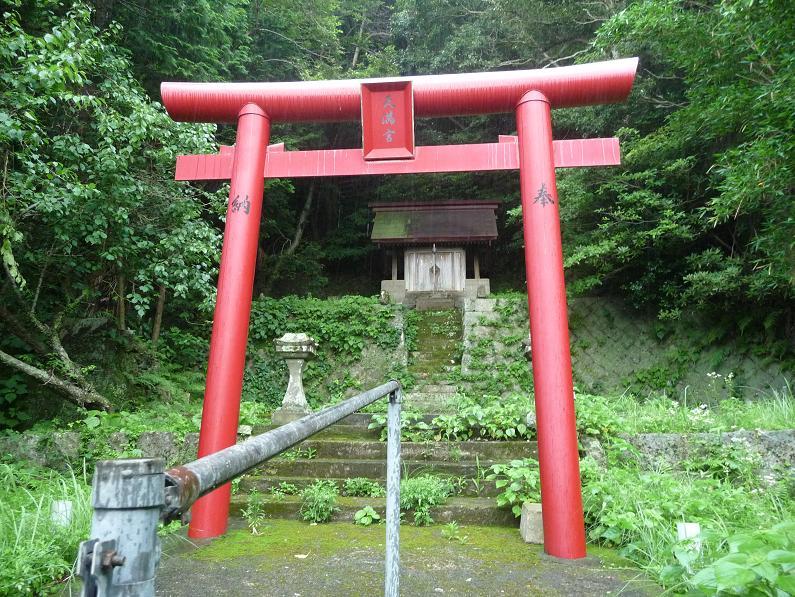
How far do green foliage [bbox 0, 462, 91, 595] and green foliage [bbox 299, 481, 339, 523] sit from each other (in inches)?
54.6

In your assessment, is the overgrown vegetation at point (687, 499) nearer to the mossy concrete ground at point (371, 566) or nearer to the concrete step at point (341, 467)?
the mossy concrete ground at point (371, 566)

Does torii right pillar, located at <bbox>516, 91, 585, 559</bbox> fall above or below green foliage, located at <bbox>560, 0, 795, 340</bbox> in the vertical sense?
below

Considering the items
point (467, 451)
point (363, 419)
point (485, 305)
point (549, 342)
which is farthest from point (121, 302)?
point (485, 305)

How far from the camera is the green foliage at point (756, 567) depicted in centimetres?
157

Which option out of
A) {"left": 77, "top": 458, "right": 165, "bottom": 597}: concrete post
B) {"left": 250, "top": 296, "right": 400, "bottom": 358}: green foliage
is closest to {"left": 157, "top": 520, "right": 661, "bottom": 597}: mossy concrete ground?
{"left": 77, "top": 458, "right": 165, "bottom": 597}: concrete post

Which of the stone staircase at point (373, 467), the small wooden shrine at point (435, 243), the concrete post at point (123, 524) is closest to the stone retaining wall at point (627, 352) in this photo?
the small wooden shrine at point (435, 243)

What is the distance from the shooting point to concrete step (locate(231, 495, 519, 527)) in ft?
12.1

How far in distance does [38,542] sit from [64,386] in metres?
3.61

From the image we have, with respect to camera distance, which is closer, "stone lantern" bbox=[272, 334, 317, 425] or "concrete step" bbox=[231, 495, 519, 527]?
"concrete step" bbox=[231, 495, 519, 527]

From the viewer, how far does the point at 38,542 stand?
2.63 metres

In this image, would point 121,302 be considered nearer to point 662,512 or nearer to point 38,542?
point 38,542

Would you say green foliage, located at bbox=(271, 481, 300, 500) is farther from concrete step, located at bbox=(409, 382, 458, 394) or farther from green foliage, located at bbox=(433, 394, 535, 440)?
concrete step, located at bbox=(409, 382, 458, 394)

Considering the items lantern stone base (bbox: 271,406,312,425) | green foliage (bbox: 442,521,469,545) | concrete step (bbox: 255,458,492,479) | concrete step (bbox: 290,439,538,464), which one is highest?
lantern stone base (bbox: 271,406,312,425)

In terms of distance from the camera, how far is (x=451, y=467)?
13.9ft
